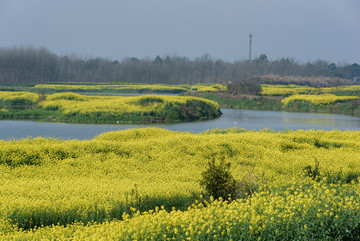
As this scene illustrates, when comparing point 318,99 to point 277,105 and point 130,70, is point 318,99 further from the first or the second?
point 130,70

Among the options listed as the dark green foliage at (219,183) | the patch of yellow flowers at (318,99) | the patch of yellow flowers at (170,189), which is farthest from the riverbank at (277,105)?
the dark green foliage at (219,183)

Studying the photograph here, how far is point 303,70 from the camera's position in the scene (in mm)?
117375

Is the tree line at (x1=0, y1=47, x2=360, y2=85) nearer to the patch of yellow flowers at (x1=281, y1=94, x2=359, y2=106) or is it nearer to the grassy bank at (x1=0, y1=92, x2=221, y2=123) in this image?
the patch of yellow flowers at (x1=281, y1=94, x2=359, y2=106)

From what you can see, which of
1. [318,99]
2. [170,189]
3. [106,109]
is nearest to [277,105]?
[318,99]

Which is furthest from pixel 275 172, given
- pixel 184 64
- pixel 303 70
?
pixel 303 70

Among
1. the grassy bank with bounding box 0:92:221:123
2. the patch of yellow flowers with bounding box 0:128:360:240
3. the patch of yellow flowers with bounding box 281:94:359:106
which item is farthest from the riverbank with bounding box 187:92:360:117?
the patch of yellow flowers with bounding box 0:128:360:240

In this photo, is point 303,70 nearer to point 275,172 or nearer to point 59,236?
point 275,172

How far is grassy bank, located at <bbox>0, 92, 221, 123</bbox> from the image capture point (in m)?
35.4

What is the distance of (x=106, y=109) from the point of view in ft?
118

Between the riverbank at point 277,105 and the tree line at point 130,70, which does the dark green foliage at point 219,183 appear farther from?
the tree line at point 130,70

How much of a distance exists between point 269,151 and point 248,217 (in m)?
9.86

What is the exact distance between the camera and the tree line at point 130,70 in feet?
302

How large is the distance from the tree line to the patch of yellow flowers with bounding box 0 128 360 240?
76476 mm

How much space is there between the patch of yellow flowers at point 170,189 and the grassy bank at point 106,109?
15.3m
